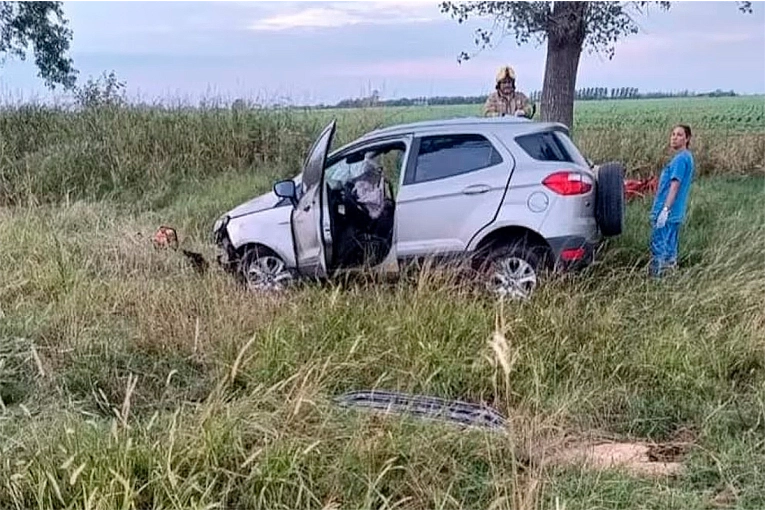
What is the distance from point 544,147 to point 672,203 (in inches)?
61.4

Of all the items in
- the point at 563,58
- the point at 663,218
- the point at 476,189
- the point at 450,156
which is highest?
the point at 563,58

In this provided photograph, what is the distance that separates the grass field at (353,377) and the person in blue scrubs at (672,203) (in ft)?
0.94

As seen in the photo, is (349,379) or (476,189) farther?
(476,189)

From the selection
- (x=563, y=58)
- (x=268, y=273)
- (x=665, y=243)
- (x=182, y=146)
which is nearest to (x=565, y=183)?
(x=665, y=243)

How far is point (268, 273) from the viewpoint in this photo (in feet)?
24.5

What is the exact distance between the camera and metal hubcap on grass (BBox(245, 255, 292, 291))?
7.34m

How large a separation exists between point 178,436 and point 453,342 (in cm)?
227

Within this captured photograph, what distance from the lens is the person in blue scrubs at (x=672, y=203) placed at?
7602 mm

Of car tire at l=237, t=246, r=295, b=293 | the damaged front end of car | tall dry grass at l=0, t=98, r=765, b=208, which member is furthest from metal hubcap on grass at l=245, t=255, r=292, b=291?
tall dry grass at l=0, t=98, r=765, b=208

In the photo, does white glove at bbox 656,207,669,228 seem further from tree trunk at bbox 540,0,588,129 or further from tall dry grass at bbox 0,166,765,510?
tree trunk at bbox 540,0,588,129

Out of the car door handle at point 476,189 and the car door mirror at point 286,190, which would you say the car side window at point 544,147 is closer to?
the car door handle at point 476,189

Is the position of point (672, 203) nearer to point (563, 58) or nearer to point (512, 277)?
point (512, 277)

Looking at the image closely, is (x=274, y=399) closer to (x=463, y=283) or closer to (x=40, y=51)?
(x=463, y=283)

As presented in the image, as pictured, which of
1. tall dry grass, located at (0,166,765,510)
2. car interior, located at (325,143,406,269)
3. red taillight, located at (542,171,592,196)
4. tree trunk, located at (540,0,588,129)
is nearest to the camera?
tall dry grass, located at (0,166,765,510)
